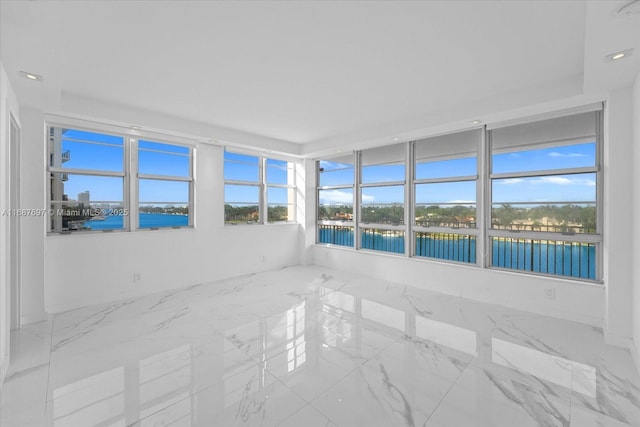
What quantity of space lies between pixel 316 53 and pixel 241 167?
3521mm

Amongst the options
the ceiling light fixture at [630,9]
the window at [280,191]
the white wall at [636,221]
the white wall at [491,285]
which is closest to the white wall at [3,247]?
the window at [280,191]

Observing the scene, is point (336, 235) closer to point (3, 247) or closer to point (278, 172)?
point (278, 172)

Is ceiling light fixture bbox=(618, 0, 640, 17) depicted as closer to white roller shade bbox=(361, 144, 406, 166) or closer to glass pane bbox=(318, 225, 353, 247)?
white roller shade bbox=(361, 144, 406, 166)

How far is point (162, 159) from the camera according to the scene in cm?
464

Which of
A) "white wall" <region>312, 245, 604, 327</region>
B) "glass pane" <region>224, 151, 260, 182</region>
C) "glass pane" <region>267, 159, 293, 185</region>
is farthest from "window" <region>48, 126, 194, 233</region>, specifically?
"white wall" <region>312, 245, 604, 327</region>

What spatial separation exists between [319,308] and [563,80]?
150 inches

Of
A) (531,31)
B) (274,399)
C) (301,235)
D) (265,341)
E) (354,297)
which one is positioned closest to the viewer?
(274,399)

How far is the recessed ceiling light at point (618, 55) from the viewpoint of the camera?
2123 mm

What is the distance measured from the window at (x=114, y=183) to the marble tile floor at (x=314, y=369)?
129cm

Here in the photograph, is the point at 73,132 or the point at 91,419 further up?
the point at 73,132

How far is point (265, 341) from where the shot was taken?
284 centimetres

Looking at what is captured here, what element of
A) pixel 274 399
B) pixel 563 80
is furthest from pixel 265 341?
pixel 563 80

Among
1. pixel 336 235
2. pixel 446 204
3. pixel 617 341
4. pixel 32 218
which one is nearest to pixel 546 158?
pixel 446 204

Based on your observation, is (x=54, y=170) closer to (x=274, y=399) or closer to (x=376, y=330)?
(x=274, y=399)
